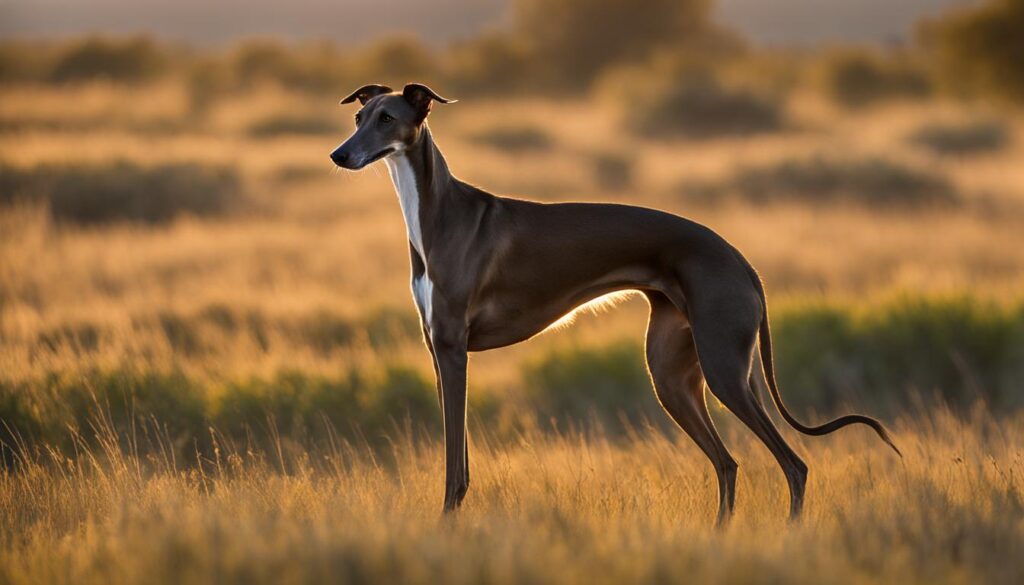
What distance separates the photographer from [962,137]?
121ft

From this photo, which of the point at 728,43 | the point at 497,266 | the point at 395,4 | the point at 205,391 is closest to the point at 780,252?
the point at 205,391

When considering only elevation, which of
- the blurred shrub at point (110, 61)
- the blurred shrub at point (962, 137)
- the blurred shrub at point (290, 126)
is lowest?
the blurred shrub at point (290, 126)

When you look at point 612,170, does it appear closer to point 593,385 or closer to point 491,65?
point 593,385

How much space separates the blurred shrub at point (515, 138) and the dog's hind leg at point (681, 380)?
28648 mm

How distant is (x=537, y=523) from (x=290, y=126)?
108 ft

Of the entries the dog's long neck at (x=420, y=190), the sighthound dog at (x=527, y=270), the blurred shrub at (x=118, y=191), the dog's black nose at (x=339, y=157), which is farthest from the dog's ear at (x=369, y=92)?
the blurred shrub at (x=118, y=191)

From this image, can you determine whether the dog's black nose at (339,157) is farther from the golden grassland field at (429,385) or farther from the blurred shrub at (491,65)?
the blurred shrub at (491,65)

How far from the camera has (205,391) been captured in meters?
10.3

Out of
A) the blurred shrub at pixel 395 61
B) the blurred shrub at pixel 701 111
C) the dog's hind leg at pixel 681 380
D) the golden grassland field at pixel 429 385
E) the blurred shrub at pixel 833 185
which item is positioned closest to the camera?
the golden grassland field at pixel 429 385

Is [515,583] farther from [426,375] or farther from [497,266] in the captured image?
[426,375]

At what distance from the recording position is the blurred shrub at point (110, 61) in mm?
56750

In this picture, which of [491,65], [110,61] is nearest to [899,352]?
[110,61]

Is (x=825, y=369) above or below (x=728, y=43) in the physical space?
below

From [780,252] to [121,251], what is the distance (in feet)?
29.2
